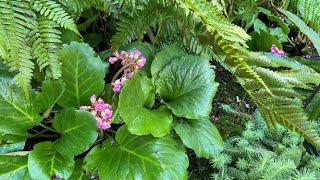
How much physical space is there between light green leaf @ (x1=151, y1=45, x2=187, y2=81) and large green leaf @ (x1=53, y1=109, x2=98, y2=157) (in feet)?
0.77

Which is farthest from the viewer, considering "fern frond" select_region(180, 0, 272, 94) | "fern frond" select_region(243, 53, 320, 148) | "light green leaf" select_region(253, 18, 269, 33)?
"light green leaf" select_region(253, 18, 269, 33)

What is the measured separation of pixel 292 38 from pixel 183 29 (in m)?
0.85

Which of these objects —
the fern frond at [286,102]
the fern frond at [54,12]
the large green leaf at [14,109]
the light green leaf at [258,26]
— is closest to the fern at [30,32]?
the fern frond at [54,12]

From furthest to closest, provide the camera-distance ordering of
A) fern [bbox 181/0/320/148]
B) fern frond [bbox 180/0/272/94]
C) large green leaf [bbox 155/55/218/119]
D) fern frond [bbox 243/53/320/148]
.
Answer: large green leaf [bbox 155/55/218/119] → fern frond [bbox 243/53/320/148] → fern [bbox 181/0/320/148] → fern frond [bbox 180/0/272/94]

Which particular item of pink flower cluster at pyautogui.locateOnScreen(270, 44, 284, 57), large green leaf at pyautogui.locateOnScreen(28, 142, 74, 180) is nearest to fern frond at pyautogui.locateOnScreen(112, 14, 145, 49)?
large green leaf at pyautogui.locateOnScreen(28, 142, 74, 180)

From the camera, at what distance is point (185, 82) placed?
1.25 metres

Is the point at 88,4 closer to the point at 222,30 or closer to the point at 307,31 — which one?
the point at 222,30

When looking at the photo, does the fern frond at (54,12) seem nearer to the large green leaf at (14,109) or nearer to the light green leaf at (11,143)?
the large green leaf at (14,109)

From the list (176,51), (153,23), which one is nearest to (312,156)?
(176,51)

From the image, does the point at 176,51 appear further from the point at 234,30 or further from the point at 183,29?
the point at 234,30

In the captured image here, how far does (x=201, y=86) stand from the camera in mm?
1229

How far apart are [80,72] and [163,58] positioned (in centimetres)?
24

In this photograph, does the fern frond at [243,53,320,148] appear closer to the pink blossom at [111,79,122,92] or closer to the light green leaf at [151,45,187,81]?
the light green leaf at [151,45,187,81]

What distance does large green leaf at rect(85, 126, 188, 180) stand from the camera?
1.11 meters
